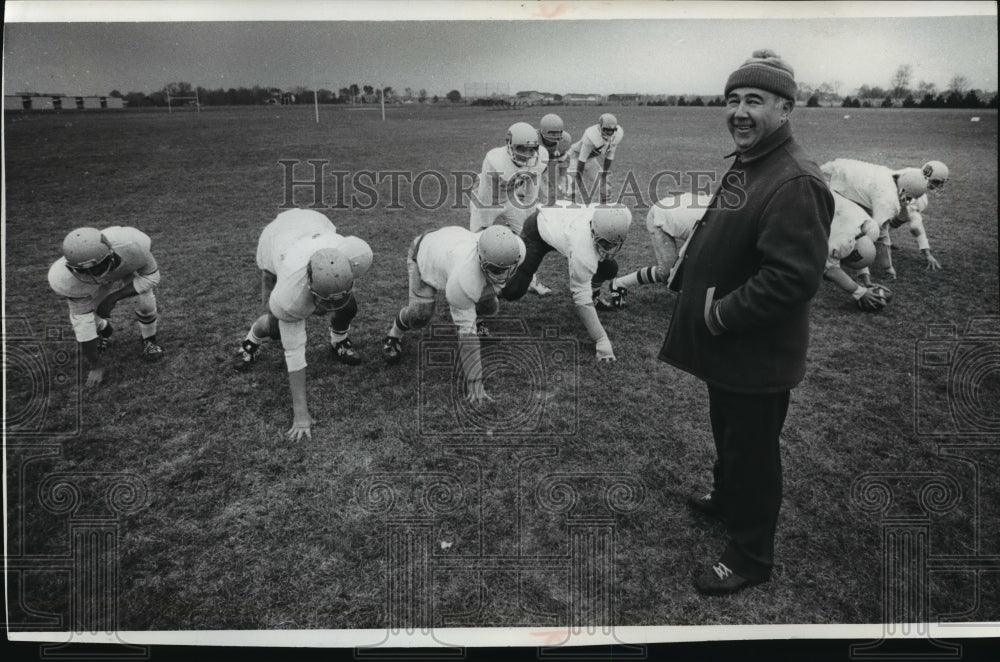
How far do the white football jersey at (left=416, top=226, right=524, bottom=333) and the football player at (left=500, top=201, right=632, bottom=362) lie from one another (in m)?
0.84

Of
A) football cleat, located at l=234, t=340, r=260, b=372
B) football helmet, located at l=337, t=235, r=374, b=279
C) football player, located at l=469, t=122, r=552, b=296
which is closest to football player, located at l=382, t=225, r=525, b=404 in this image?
football helmet, located at l=337, t=235, r=374, b=279

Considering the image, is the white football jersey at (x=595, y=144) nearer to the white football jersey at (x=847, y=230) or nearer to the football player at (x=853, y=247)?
the football player at (x=853, y=247)

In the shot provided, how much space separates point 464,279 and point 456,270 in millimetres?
105

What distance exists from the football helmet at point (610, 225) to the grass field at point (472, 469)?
99 cm

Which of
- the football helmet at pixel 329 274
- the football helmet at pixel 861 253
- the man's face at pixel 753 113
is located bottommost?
the football helmet at pixel 329 274

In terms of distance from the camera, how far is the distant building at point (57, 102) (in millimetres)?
3394

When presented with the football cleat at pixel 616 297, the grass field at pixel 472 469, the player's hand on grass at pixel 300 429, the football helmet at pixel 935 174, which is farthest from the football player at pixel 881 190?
the player's hand on grass at pixel 300 429

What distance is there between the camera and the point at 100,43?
358 centimetres

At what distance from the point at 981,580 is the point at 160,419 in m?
4.86

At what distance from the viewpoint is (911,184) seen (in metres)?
6.25

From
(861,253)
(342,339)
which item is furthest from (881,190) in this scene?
(342,339)

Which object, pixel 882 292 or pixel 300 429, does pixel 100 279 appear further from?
pixel 882 292

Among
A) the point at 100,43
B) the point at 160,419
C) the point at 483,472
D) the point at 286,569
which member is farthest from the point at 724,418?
the point at 100,43

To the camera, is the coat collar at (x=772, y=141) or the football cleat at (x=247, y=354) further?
the football cleat at (x=247, y=354)
